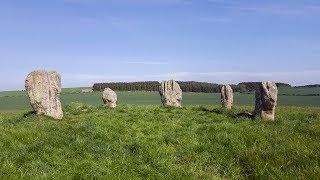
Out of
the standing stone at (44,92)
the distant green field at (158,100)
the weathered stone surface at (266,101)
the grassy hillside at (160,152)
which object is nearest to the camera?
the grassy hillside at (160,152)

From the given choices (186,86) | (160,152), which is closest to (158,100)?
(186,86)

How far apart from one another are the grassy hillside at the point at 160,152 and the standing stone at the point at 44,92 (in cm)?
778

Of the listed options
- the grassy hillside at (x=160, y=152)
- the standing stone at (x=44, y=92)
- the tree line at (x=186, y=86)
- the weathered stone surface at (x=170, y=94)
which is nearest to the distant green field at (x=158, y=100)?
the weathered stone surface at (x=170, y=94)

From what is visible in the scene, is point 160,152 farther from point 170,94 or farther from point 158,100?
point 158,100

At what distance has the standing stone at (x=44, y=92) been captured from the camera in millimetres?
28281

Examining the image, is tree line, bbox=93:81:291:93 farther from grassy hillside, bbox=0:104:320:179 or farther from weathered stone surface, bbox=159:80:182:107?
grassy hillside, bbox=0:104:320:179

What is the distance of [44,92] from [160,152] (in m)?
14.1

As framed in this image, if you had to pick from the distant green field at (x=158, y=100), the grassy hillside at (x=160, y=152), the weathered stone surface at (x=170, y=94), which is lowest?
the distant green field at (x=158, y=100)

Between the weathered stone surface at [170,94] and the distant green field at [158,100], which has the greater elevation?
the weathered stone surface at [170,94]

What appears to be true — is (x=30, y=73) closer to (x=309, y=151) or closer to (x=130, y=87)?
(x=309, y=151)

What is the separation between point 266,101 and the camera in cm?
2808

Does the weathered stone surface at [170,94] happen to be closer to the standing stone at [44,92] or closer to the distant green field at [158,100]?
the standing stone at [44,92]

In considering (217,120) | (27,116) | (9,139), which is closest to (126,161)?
(9,139)

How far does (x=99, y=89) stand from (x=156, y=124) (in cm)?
10224
